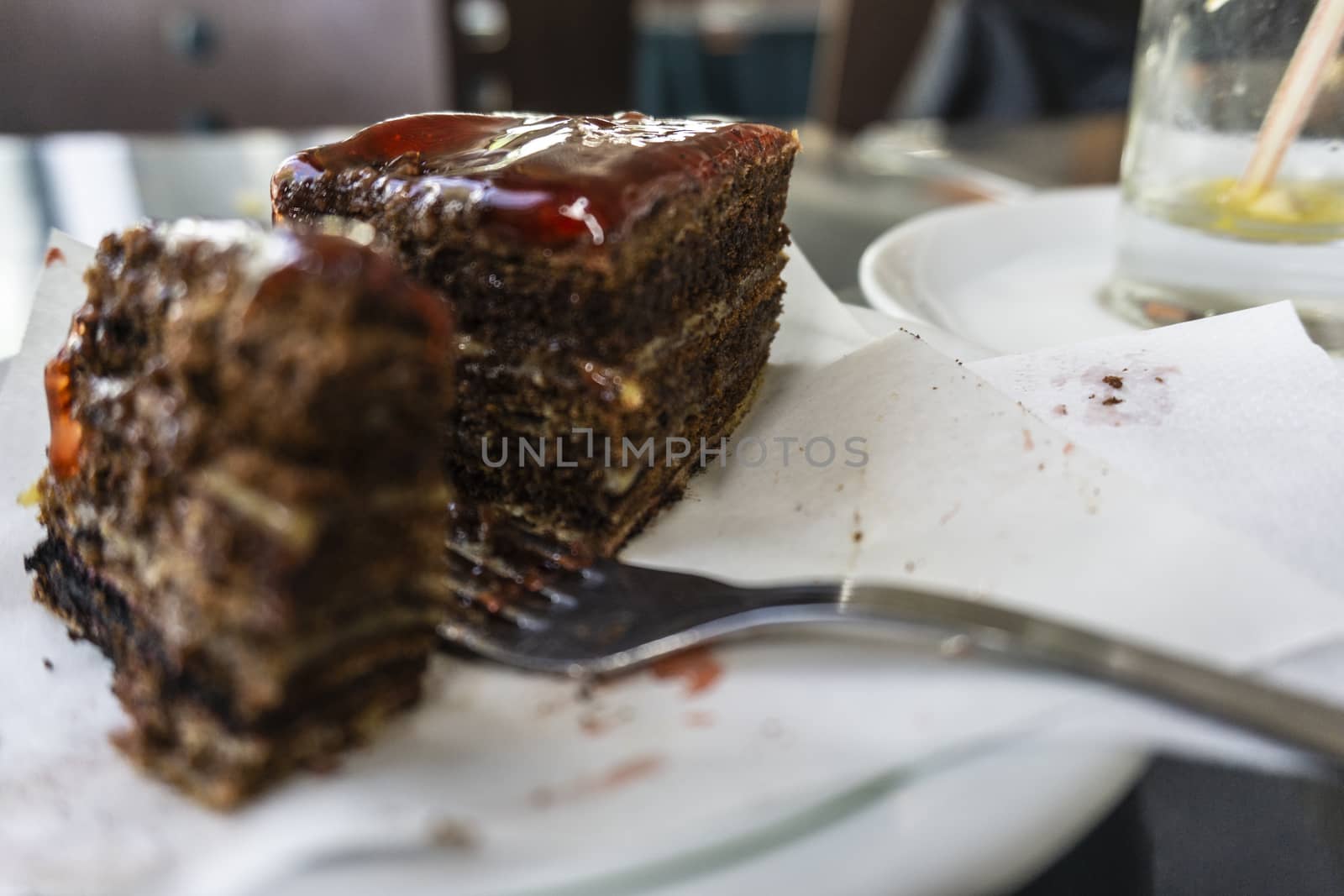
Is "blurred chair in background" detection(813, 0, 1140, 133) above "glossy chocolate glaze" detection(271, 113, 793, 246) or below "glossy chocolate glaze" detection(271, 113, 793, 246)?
below

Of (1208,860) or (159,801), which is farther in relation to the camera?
(1208,860)

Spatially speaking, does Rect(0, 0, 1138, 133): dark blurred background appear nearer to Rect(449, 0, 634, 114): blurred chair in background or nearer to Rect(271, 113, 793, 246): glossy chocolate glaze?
Rect(449, 0, 634, 114): blurred chair in background

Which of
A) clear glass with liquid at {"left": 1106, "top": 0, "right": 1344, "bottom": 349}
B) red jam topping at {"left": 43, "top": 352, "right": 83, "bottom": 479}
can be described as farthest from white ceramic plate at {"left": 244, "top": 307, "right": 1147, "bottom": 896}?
clear glass with liquid at {"left": 1106, "top": 0, "right": 1344, "bottom": 349}

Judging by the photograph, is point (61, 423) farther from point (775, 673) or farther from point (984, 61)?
point (984, 61)

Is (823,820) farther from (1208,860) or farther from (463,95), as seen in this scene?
(463,95)

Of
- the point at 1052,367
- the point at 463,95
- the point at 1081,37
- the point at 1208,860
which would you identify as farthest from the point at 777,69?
the point at 1208,860

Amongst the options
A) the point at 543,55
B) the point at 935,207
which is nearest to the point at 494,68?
the point at 543,55
